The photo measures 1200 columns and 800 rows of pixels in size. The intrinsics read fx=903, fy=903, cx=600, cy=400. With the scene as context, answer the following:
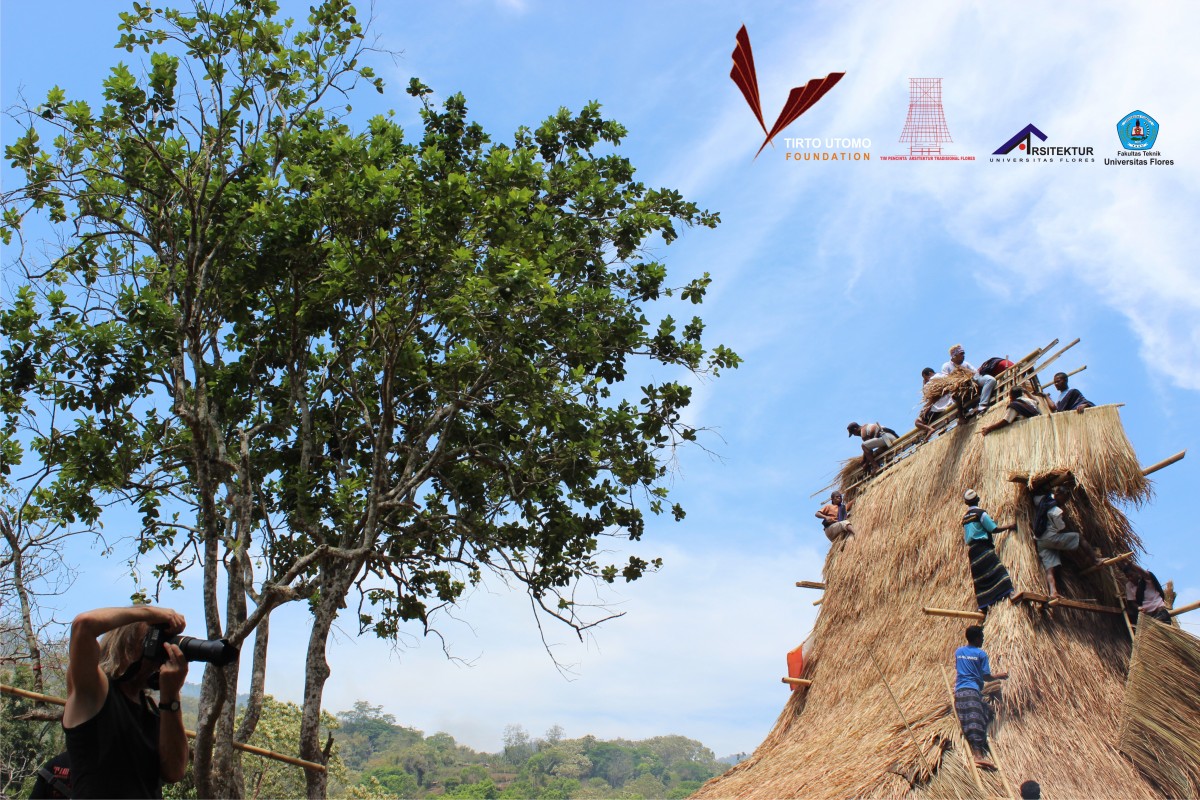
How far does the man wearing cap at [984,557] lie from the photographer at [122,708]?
711 centimetres

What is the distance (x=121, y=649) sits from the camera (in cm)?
326

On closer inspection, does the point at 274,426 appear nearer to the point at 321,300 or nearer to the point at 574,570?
the point at 321,300

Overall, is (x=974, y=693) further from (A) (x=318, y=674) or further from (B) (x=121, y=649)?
(B) (x=121, y=649)

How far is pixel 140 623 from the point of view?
322cm

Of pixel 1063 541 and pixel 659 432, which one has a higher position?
pixel 659 432

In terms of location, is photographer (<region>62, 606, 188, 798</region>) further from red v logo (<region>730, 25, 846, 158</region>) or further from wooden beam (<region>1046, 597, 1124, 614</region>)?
red v logo (<region>730, 25, 846, 158</region>)

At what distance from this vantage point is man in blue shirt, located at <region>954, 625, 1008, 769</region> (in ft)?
23.6

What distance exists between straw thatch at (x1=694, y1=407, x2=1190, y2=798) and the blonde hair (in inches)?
237

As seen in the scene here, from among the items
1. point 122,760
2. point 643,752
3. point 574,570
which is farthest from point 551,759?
point 122,760

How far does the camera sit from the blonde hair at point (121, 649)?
3238 millimetres

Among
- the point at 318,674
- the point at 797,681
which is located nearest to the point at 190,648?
the point at 318,674

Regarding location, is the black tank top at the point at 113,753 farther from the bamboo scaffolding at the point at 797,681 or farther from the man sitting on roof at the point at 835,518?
the man sitting on roof at the point at 835,518

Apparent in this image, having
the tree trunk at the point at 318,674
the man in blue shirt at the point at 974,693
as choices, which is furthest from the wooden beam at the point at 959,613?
the tree trunk at the point at 318,674

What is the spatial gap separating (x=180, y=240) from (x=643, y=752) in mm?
83046
